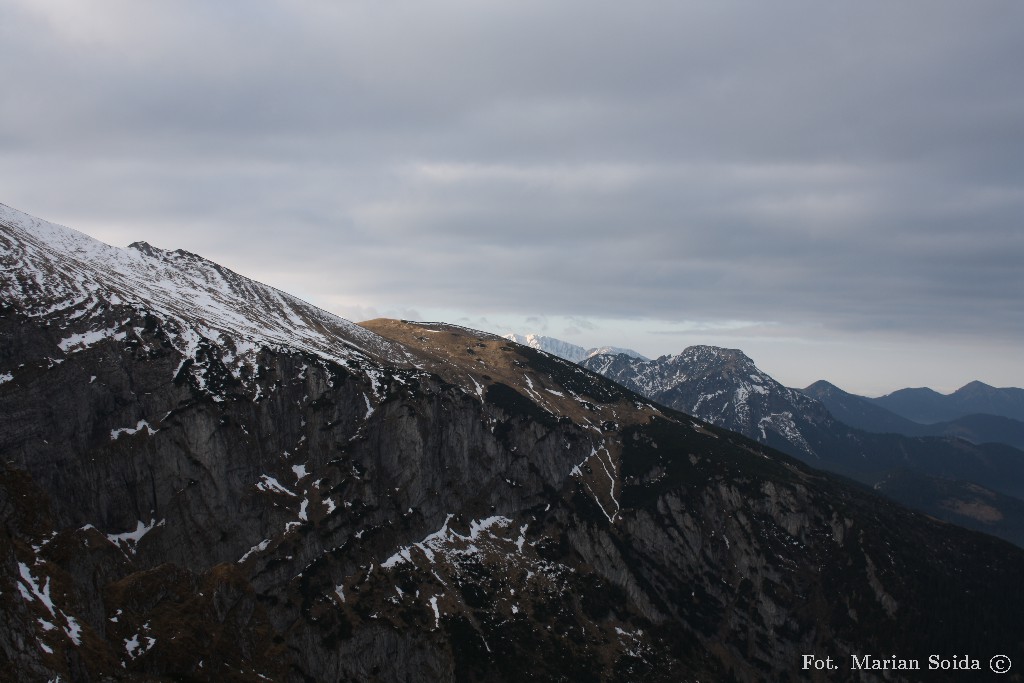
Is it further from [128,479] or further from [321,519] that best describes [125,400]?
[321,519]

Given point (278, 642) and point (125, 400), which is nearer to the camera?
point (278, 642)

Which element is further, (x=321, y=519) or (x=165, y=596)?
(x=321, y=519)

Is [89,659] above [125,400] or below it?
below

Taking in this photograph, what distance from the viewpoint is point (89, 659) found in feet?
210

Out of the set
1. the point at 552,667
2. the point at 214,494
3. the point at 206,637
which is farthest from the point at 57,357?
the point at 552,667

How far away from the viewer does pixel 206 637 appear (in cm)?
8619

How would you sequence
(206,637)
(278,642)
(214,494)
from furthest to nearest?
(214,494) → (278,642) → (206,637)

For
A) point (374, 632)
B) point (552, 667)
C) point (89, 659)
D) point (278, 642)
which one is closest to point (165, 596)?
point (89, 659)

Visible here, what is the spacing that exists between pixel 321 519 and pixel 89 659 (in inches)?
5265

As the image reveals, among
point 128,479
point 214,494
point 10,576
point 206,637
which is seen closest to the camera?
point 10,576

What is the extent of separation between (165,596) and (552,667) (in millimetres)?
134435

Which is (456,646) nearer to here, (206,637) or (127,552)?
(127,552)


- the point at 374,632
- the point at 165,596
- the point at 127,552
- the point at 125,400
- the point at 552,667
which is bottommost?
the point at 552,667

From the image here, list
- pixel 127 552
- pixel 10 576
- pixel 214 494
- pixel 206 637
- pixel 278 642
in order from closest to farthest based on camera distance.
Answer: pixel 10 576, pixel 206 637, pixel 278 642, pixel 127 552, pixel 214 494
